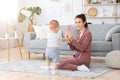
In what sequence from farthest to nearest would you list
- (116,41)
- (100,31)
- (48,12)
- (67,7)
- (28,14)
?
(48,12)
(67,7)
(28,14)
(100,31)
(116,41)

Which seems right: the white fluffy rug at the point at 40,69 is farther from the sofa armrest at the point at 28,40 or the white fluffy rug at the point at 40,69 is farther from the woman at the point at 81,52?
the sofa armrest at the point at 28,40

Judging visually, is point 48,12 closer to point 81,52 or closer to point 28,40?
point 28,40

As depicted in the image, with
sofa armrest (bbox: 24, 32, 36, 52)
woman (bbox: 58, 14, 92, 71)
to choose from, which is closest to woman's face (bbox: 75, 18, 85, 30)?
woman (bbox: 58, 14, 92, 71)

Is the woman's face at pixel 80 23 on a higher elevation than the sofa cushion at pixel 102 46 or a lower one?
higher

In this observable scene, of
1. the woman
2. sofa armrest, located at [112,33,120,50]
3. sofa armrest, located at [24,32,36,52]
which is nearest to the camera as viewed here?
the woman

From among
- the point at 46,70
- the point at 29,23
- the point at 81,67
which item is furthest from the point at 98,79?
the point at 29,23

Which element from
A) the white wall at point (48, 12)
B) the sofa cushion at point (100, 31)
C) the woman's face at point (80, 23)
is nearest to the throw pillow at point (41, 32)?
the sofa cushion at point (100, 31)

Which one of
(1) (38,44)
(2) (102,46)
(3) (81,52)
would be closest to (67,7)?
(1) (38,44)

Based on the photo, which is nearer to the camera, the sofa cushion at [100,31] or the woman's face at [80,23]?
the woman's face at [80,23]

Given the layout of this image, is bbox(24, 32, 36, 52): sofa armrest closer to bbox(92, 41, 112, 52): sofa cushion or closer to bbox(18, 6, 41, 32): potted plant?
bbox(92, 41, 112, 52): sofa cushion

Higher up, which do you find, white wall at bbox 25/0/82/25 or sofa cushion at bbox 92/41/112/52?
white wall at bbox 25/0/82/25

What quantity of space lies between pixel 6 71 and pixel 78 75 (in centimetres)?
129

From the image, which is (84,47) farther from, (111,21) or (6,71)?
(111,21)

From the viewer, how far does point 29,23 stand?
391 inches
